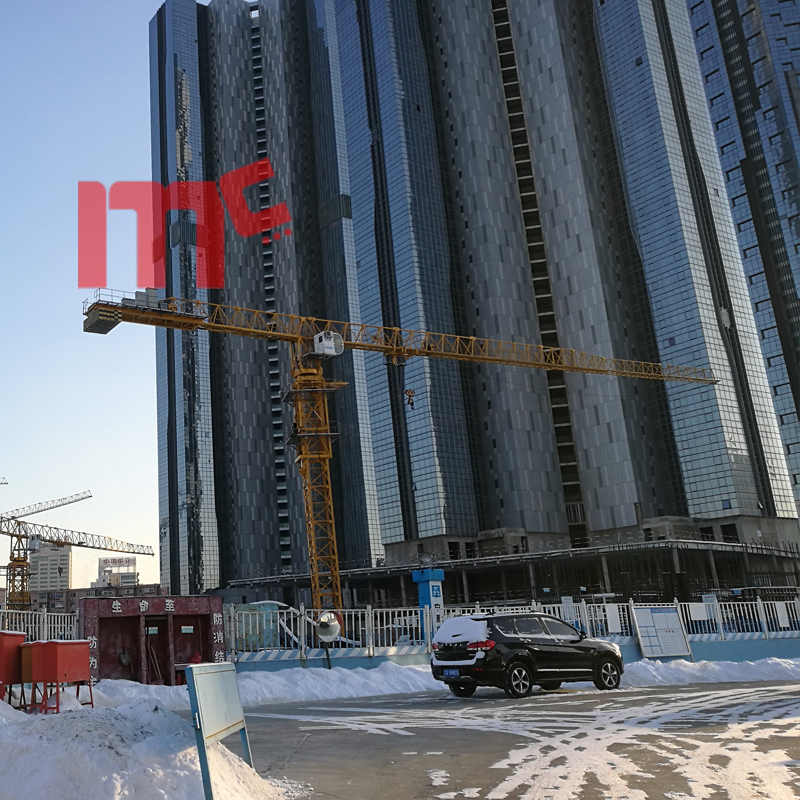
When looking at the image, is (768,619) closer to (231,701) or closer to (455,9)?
(231,701)

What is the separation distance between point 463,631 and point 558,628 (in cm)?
235

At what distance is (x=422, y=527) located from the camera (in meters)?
101

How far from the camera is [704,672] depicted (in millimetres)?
21109

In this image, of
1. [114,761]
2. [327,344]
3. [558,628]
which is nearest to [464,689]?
[558,628]

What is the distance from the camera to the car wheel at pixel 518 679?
1614 centimetres

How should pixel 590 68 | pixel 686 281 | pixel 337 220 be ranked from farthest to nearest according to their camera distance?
pixel 337 220, pixel 590 68, pixel 686 281

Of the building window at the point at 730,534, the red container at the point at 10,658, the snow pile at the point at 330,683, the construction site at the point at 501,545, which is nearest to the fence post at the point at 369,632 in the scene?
the snow pile at the point at 330,683

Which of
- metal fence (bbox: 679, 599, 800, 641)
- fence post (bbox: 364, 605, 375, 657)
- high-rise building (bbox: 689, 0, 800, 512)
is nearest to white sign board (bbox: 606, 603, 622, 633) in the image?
metal fence (bbox: 679, 599, 800, 641)

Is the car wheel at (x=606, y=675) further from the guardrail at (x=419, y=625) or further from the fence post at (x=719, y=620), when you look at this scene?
the fence post at (x=719, y=620)

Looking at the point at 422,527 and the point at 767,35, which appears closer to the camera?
the point at 422,527

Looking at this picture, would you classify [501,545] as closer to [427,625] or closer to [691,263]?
[691,263]

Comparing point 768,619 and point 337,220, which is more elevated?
point 337,220

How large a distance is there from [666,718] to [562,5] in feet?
398

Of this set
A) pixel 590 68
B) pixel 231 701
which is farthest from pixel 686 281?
pixel 231 701
